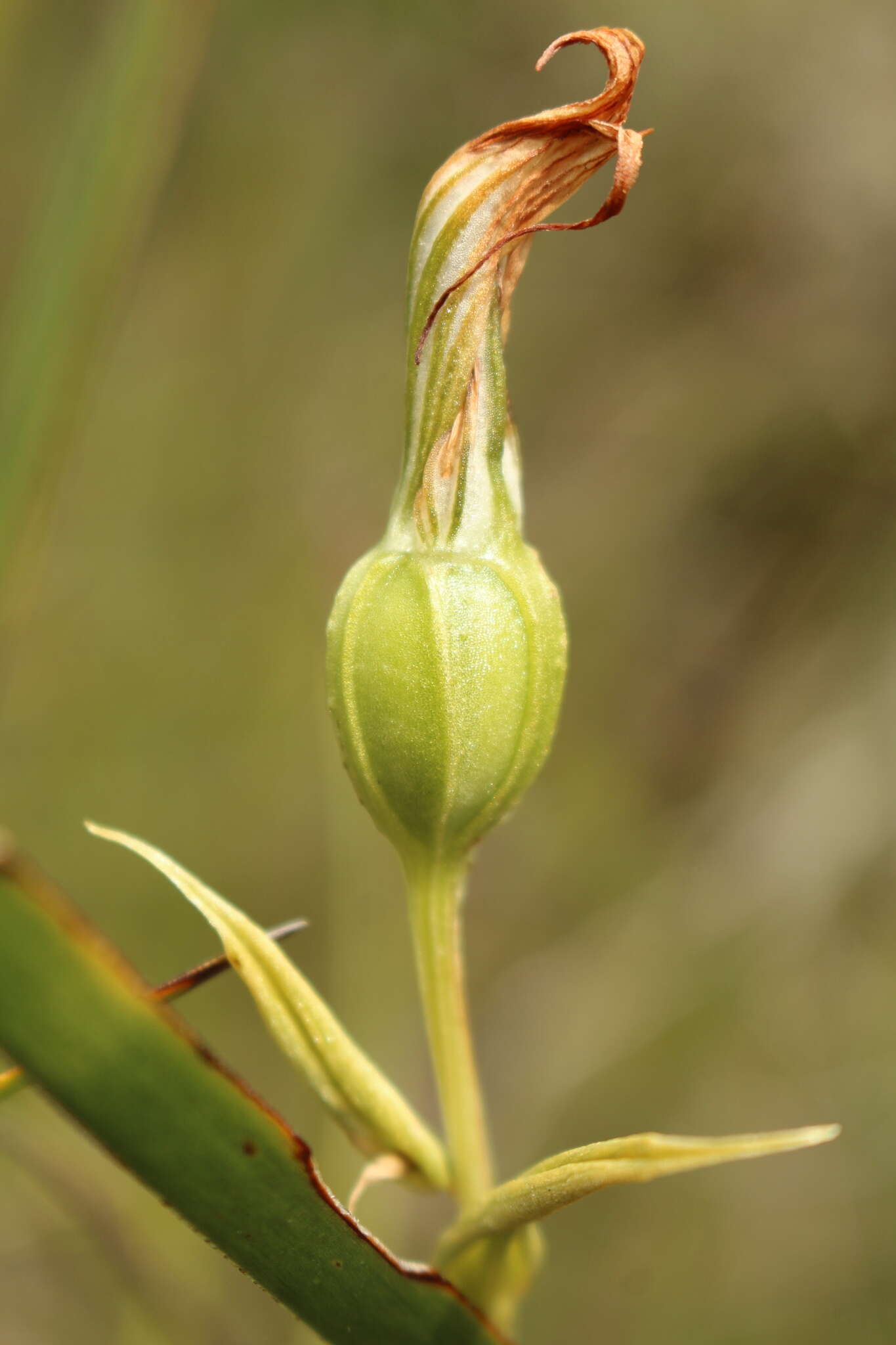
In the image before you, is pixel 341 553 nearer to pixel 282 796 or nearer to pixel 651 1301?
pixel 282 796

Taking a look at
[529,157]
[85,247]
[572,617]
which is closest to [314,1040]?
[529,157]

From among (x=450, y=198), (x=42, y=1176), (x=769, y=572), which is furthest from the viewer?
(x=769, y=572)

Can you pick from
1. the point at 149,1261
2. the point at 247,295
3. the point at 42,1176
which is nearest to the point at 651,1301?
the point at 149,1261

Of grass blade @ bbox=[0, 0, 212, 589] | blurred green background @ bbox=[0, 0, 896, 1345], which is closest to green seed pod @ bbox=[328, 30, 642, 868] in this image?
Result: grass blade @ bbox=[0, 0, 212, 589]

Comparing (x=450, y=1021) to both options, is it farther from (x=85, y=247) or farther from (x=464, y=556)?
(x=85, y=247)

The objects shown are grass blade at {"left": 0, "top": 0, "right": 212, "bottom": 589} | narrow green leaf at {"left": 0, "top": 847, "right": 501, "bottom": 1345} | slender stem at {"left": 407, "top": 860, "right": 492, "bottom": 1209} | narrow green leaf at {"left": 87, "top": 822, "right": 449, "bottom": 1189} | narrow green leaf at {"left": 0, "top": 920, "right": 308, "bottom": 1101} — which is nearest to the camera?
narrow green leaf at {"left": 0, "top": 847, "right": 501, "bottom": 1345}

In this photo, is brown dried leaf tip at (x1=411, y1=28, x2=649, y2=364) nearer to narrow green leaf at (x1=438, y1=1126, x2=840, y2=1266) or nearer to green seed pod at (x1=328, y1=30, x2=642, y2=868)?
green seed pod at (x1=328, y1=30, x2=642, y2=868)
